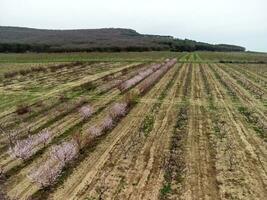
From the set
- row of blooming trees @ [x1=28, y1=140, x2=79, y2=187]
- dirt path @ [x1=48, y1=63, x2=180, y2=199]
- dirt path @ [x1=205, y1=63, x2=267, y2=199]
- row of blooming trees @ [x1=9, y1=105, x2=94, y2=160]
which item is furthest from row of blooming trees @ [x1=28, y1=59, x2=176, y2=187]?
dirt path @ [x1=205, y1=63, x2=267, y2=199]

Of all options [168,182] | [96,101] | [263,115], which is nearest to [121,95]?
[96,101]

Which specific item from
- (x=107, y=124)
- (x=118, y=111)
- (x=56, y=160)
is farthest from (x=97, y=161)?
(x=118, y=111)

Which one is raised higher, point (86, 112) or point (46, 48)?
point (86, 112)

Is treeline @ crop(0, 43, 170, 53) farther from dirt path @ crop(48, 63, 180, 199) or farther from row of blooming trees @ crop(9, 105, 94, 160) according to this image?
row of blooming trees @ crop(9, 105, 94, 160)

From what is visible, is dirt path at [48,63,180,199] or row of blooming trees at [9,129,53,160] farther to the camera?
row of blooming trees at [9,129,53,160]

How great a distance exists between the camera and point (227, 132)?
60.7 ft

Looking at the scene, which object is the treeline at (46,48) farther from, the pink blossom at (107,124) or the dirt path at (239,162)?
the dirt path at (239,162)

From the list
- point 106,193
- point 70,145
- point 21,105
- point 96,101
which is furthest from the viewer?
point 96,101

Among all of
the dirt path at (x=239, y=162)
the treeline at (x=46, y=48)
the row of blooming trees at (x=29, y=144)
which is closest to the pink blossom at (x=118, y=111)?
the row of blooming trees at (x=29, y=144)

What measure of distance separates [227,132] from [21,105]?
11.3 metres

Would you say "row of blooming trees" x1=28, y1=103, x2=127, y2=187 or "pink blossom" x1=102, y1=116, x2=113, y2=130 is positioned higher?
"row of blooming trees" x1=28, y1=103, x2=127, y2=187

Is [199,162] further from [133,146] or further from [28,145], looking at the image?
[28,145]

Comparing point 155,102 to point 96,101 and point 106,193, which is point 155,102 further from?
point 106,193

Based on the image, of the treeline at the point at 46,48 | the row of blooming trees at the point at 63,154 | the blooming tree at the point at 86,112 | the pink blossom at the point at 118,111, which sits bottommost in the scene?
the treeline at the point at 46,48
